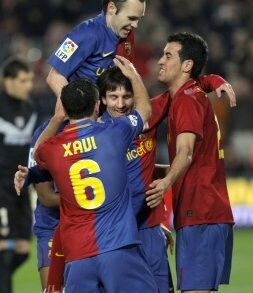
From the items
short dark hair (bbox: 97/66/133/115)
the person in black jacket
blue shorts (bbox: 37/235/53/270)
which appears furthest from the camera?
the person in black jacket

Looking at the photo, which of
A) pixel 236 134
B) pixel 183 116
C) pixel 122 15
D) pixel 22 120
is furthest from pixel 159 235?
pixel 236 134

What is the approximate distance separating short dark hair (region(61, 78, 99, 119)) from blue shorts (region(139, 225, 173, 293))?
1116 mm

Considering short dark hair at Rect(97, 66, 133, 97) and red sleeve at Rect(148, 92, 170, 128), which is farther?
red sleeve at Rect(148, 92, 170, 128)

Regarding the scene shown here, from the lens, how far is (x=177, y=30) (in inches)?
672

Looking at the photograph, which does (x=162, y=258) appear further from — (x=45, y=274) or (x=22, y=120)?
(x=22, y=120)

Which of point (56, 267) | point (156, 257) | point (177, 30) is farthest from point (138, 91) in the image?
point (177, 30)

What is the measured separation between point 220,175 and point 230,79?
31.1 ft

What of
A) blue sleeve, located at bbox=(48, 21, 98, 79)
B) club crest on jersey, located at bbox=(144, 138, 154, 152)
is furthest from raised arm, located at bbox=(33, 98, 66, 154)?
club crest on jersey, located at bbox=(144, 138, 154, 152)

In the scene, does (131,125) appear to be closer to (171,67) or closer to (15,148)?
(171,67)

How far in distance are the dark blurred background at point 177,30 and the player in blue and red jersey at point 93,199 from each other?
329 inches

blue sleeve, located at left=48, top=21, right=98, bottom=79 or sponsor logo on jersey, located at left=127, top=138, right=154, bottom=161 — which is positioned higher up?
blue sleeve, located at left=48, top=21, right=98, bottom=79

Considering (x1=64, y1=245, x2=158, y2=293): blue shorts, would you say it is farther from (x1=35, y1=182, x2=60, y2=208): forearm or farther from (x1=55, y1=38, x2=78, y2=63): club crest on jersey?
(x1=55, y1=38, x2=78, y2=63): club crest on jersey

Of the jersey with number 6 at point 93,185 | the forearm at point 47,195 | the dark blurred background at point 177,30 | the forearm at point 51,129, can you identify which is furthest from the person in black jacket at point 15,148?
the dark blurred background at point 177,30

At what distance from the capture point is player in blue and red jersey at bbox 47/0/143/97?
7172 mm
